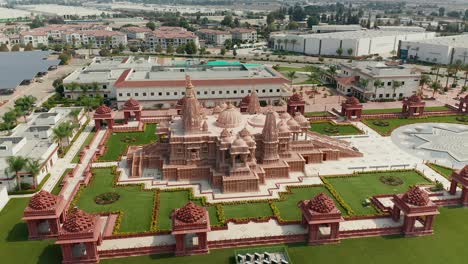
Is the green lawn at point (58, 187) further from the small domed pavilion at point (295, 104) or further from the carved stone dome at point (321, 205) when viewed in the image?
the small domed pavilion at point (295, 104)

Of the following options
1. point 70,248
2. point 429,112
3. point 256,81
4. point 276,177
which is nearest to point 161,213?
point 70,248

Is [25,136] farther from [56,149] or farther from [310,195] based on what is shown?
[310,195]

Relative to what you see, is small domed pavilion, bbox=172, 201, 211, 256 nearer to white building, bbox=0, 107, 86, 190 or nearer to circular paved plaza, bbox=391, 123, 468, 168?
white building, bbox=0, 107, 86, 190

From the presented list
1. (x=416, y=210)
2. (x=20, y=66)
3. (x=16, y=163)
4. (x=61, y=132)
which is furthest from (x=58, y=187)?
(x=20, y=66)

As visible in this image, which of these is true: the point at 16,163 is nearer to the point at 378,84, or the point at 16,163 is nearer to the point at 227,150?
the point at 227,150

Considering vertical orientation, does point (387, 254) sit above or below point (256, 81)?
below

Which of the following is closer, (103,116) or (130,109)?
(103,116)

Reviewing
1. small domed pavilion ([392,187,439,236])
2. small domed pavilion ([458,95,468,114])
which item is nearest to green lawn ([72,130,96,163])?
small domed pavilion ([392,187,439,236])
